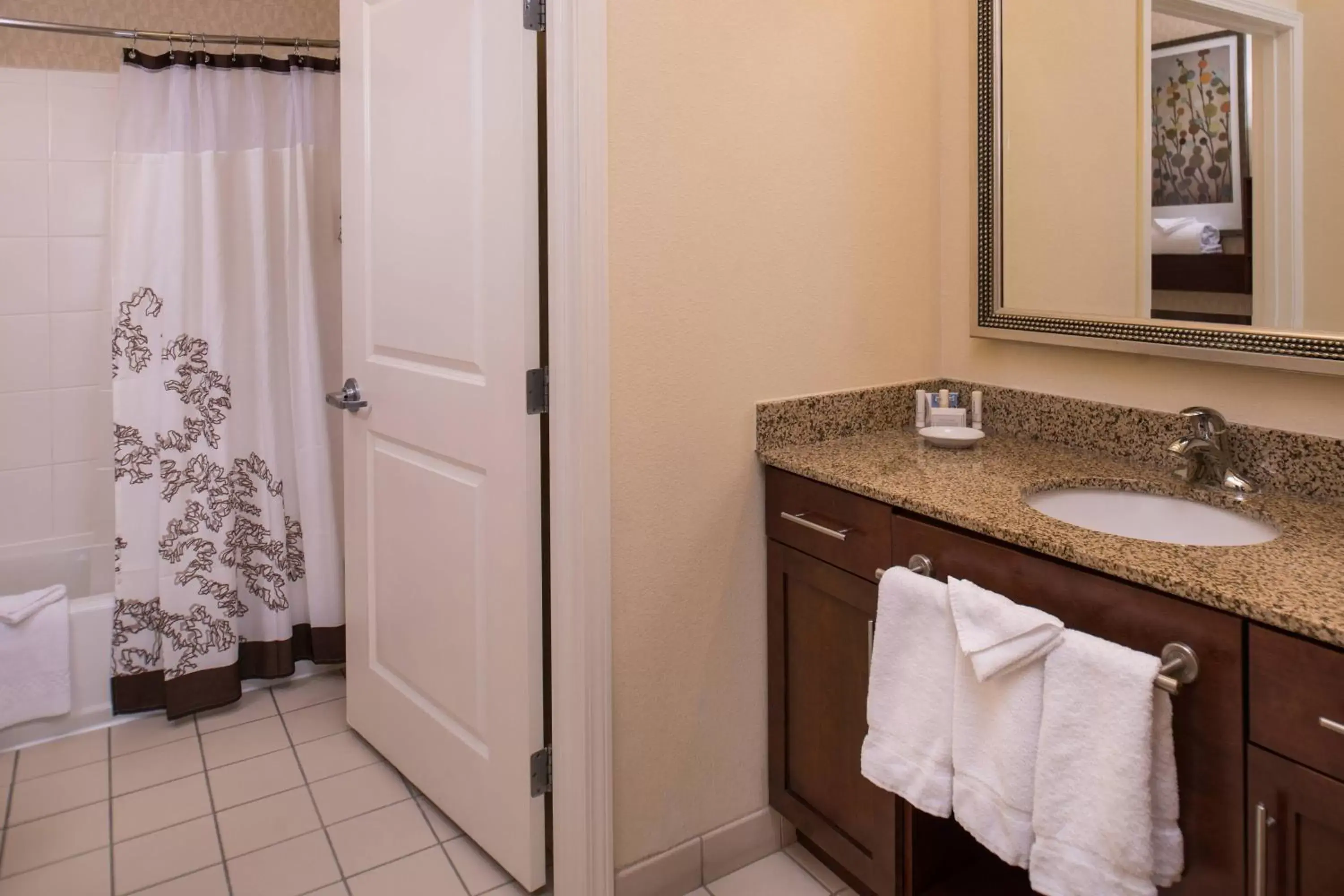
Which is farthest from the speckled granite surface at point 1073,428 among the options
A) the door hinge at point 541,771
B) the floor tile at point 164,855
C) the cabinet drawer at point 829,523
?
the floor tile at point 164,855

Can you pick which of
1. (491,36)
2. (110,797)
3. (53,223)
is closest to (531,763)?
(110,797)

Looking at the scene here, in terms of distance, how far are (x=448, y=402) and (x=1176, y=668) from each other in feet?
4.46

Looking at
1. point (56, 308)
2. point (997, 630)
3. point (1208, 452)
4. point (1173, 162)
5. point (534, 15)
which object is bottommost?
point (997, 630)

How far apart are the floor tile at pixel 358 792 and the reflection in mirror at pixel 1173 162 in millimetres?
1742

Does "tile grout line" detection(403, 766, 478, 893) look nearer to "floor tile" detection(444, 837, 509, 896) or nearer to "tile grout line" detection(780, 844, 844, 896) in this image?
"floor tile" detection(444, 837, 509, 896)

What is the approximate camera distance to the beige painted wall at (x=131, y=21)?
2705 mm

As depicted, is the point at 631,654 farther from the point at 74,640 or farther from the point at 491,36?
the point at 74,640

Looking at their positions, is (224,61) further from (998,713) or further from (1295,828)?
(1295,828)

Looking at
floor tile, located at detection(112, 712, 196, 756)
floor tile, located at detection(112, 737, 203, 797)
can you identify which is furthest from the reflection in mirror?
floor tile, located at detection(112, 712, 196, 756)

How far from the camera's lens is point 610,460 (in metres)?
1.68

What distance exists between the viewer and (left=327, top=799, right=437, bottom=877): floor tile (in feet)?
6.41

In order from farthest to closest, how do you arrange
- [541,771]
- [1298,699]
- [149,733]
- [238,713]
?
[238,713]
[149,733]
[541,771]
[1298,699]

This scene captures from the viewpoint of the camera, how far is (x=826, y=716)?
1781 mm

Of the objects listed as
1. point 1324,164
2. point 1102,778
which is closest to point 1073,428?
point 1324,164
